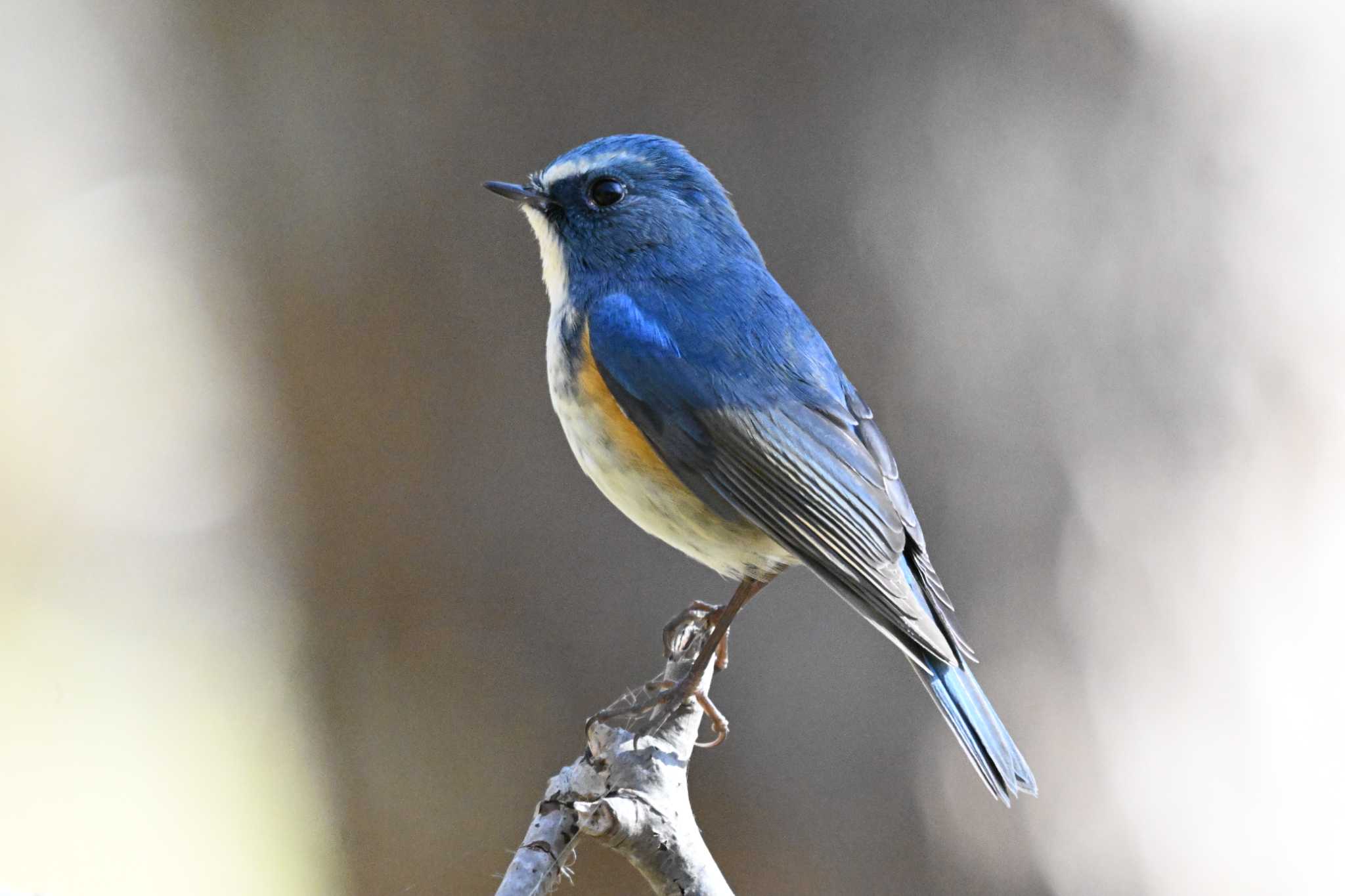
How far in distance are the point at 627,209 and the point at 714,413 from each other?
1.21 feet

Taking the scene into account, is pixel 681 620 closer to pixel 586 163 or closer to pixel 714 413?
pixel 714 413

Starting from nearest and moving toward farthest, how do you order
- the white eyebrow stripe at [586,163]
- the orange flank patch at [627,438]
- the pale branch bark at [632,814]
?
1. the pale branch bark at [632,814]
2. the orange flank patch at [627,438]
3. the white eyebrow stripe at [586,163]

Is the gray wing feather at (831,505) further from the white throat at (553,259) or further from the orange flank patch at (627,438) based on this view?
the white throat at (553,259)

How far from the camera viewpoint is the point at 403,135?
2377mm

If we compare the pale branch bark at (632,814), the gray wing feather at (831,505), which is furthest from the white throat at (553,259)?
the pale branch bark at (632,814)

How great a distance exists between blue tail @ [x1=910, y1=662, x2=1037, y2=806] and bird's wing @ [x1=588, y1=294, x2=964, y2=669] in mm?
31

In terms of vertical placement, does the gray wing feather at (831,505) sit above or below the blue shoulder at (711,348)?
below

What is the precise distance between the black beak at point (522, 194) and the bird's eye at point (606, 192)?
72 mm

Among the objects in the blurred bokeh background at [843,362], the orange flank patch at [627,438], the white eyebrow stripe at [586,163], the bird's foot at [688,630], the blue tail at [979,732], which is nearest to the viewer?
the blue tail at [979,732]

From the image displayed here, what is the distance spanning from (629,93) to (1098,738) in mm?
1705

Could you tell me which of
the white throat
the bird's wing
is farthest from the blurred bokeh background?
the bird's wing

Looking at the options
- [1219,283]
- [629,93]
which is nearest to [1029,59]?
[1219,283]

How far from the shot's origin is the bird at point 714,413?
61.7 inches

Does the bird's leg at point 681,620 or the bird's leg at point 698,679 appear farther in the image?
the bird's leg at point 681,620
